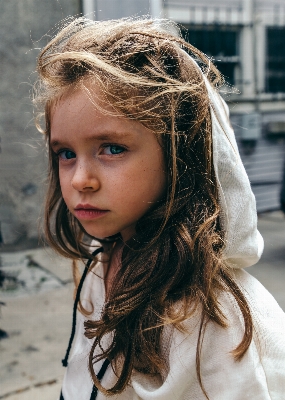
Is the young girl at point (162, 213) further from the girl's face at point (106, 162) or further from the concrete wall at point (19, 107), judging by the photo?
the concrete wall at point (19, 107)

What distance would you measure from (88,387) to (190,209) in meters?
0.57

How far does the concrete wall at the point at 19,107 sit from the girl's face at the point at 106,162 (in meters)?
4.08

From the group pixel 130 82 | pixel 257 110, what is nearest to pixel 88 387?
pixel 130 82

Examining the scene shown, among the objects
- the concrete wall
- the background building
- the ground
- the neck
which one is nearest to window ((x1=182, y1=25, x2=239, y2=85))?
the background building

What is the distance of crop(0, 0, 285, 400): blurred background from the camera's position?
130 inches

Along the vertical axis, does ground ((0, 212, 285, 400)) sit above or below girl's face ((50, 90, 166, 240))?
below

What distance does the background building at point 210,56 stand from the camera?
205 inches

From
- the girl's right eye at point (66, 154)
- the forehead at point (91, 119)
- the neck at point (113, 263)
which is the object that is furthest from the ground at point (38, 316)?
the forehead at point (91, 119)

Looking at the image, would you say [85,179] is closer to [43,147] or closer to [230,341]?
[230,341]

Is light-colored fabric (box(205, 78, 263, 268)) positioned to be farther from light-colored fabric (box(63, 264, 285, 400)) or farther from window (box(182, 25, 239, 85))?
window (box(182, 25, 239, 85))

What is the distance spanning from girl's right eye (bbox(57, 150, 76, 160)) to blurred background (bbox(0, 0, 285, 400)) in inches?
20.1

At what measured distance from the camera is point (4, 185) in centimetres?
527

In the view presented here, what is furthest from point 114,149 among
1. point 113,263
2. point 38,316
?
point 38,316

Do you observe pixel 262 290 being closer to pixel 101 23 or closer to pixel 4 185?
pixel 101 23
